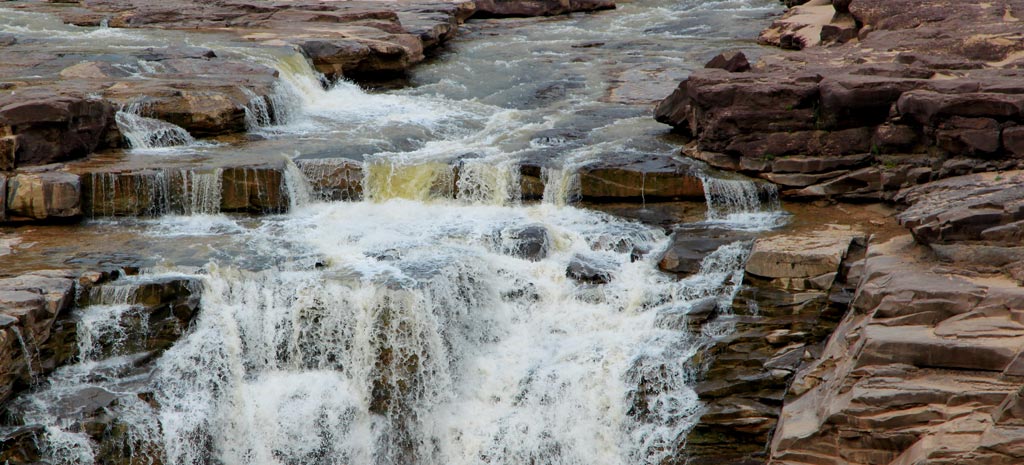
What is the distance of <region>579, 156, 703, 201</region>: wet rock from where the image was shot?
51.8 feet

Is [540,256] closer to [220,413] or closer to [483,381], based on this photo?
[483,381]

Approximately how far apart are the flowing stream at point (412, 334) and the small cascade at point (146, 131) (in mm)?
491

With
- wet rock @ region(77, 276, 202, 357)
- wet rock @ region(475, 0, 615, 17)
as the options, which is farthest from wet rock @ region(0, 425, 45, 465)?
wet rock @ region(475, 0, 615, 17)

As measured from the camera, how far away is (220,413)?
12.4 metres

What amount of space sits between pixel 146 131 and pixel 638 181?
7.90 m

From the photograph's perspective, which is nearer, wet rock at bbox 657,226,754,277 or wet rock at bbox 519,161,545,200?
wet rock at bbox 657,226,754,277

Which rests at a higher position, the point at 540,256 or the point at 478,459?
the point at 540,256

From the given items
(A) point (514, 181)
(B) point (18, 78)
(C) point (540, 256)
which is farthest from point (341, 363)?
(B) point (18, 78)

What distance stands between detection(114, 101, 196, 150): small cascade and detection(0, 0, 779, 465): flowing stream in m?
0.49

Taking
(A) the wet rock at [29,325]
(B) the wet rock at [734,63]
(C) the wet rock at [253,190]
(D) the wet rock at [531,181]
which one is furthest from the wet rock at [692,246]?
(A) the wet rock at [29,325]

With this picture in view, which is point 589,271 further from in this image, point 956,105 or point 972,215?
point 956,105

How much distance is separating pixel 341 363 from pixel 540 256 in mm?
3098

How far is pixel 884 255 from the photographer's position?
11781mm

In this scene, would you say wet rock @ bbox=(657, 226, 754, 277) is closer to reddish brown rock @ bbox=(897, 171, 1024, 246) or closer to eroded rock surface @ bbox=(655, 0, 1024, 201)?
eroded rock surface @ bbox=(655, 0, 1024, 201)
